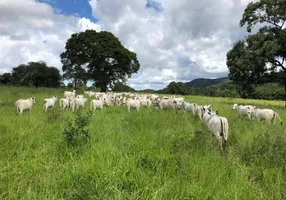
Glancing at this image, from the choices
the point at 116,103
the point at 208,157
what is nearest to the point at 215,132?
the point at 208,157

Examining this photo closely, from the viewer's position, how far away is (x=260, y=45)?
22.5m

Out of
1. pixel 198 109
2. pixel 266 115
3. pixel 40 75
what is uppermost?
pixel 40 75

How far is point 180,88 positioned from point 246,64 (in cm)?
7467

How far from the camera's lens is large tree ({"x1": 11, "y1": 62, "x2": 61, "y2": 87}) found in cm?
5878

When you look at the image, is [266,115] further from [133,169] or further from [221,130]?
[133,169]

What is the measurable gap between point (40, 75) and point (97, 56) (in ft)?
91.4

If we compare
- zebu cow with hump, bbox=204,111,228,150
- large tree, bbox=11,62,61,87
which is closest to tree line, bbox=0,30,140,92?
large tree, bbox=11,62,61,87

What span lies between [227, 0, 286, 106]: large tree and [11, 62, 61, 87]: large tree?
1933 inches

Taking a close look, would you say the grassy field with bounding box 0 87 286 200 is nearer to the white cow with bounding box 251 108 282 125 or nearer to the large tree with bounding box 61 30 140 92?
the white cow with bounding box 251 108 282 125

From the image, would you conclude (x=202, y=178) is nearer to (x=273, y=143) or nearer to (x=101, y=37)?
(x=273, y=143)

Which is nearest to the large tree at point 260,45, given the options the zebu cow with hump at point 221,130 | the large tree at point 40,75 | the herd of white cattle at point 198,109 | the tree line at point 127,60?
the tree line at point 127,60

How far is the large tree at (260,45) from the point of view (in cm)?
2189

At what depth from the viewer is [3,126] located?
6.68 meters

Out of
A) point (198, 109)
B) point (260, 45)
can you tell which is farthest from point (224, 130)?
point (260, 45)
